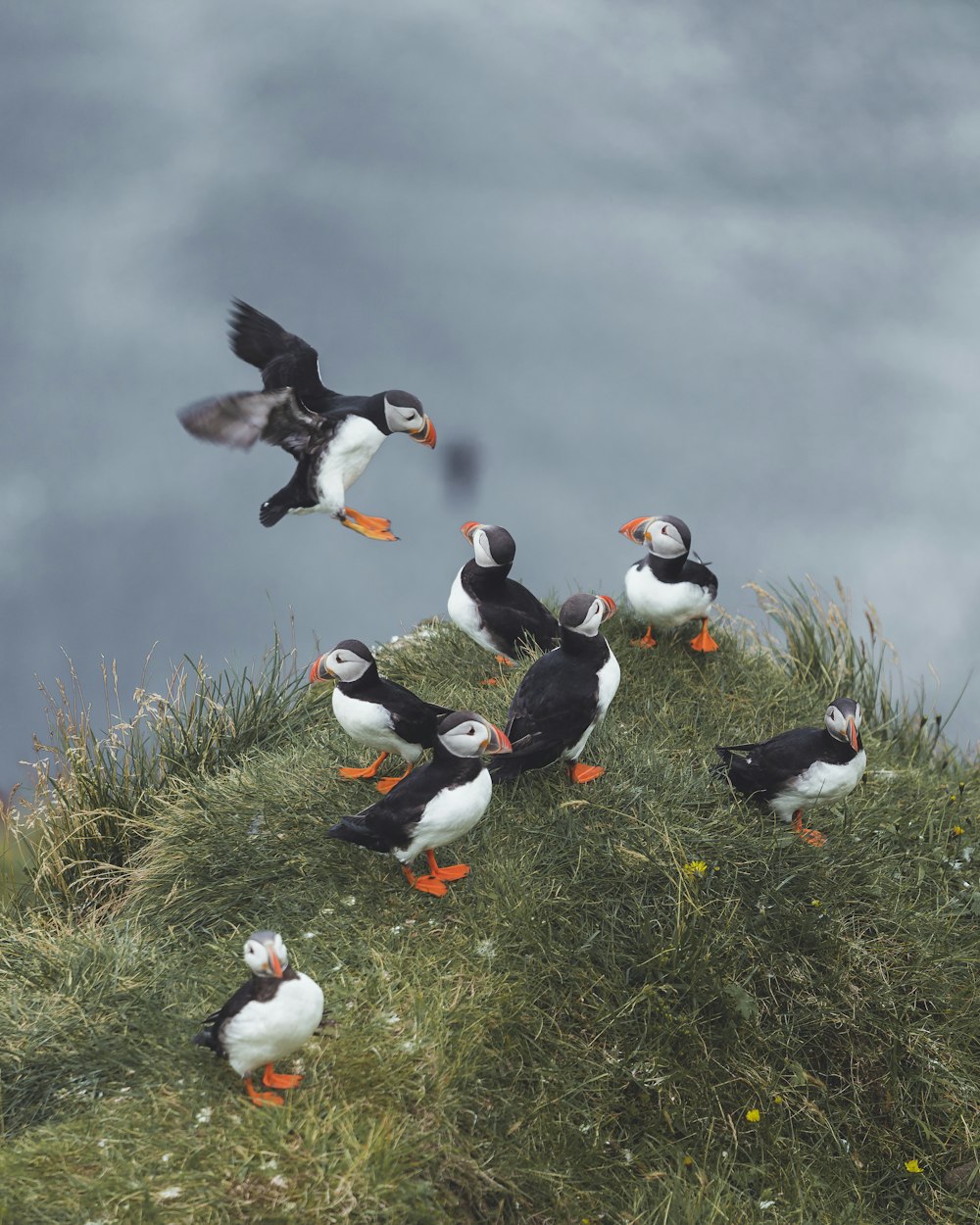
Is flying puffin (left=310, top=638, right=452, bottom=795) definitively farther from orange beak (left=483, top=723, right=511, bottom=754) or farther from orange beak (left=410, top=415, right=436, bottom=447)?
orange beak (left=410, top=415, right=436, bottom=447)

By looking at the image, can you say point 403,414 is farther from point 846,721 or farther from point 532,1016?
point 532,1016

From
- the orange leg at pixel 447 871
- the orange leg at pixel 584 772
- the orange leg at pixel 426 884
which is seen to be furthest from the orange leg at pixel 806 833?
the orange leg at pixel 426 884

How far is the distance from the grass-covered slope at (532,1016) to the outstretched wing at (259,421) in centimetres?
191

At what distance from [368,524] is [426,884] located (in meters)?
1.69

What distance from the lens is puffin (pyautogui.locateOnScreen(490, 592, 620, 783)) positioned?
20.2ft

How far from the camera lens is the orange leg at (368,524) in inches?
233

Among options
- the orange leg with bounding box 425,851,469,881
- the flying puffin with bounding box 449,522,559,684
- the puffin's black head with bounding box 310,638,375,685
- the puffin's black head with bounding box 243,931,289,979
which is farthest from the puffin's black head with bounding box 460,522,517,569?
the puffin's black head with bounding box 243,931,289,979

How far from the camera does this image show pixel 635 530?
26.5 ft

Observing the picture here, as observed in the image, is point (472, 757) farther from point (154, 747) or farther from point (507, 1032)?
point (154, 747)

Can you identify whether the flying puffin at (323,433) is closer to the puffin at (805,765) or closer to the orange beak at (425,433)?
the orange beak at (425,433)

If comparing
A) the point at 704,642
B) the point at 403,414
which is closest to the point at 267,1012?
the point at 403,414

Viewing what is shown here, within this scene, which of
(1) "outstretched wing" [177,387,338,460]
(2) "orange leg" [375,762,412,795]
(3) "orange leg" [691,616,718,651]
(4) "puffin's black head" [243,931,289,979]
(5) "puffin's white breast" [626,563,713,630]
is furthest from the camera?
(3) "orange leg" [691,616,718,651]

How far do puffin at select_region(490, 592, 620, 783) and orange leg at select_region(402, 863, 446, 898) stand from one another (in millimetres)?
574

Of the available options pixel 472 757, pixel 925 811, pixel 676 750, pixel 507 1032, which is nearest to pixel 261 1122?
pixel 507 1032
